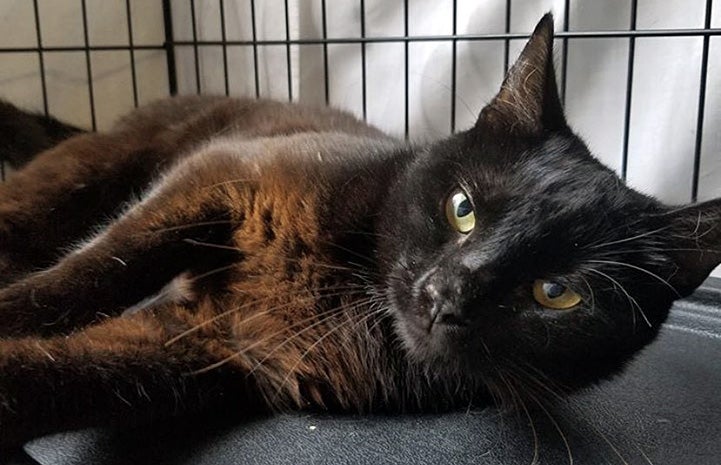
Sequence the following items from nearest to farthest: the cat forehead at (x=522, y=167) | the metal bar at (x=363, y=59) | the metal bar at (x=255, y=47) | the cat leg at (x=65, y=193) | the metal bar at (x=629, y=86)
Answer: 1. the cat forehead at (x=522, y=167)
2. the cat leg at (x=65, y=193)
3. the metal bar at (x=629, y=86)
4. the metal bar at (x=363, y=59)
5. the metal bar at (x=255, y=47)

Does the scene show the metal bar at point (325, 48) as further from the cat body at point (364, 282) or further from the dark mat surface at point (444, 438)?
the dark mat surface at point (444, 438)

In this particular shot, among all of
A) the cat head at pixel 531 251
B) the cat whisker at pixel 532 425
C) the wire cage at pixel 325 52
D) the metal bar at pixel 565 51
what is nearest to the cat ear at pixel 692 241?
the cat head at pixel 531 251

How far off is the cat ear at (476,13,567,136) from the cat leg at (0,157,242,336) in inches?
13.2

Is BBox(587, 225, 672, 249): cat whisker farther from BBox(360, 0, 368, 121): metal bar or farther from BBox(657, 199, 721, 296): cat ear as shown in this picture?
BBox(360, 0, 368, 121): metal bar

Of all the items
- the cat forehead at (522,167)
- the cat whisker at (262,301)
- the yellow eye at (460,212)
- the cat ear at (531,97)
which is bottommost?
the cat whisker at (262,301)

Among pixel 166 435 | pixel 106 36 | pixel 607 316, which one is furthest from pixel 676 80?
pixel 106 36

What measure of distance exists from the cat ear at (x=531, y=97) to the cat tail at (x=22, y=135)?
3.07 feet

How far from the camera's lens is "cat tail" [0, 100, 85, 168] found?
4.86 feet

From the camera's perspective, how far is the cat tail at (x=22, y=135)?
1.48 m

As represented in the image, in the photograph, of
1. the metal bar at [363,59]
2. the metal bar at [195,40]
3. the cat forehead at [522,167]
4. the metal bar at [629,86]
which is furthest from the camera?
the metal bar at [195,40]

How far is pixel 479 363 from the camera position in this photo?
802 millimetres

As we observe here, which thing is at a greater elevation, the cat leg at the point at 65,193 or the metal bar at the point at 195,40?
the metal bar at the point at 195,40

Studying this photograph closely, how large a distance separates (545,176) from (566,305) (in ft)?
0.48

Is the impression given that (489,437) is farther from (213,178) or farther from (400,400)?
(213,178)
